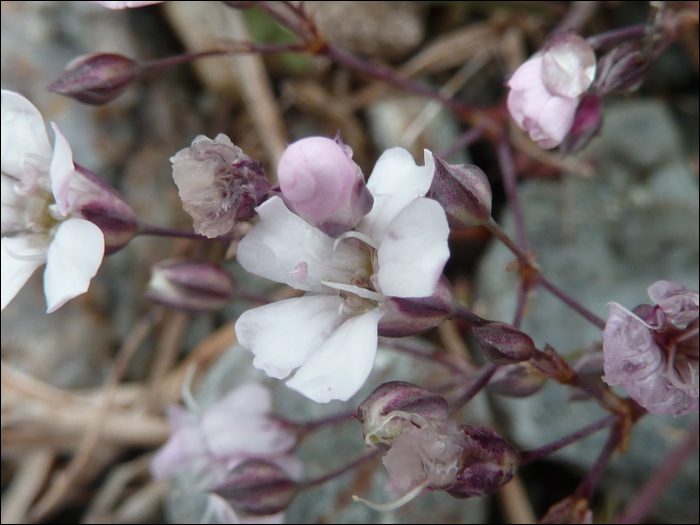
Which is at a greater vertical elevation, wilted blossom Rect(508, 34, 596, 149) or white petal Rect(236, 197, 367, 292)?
wilted blossom Rect(508, 34, 596, 149)

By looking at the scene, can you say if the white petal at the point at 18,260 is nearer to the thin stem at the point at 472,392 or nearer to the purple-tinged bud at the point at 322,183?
the purple-tinged bud at the point at 322,183

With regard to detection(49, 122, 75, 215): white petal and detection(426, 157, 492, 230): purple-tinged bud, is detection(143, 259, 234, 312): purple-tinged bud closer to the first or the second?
detection(49, 122, 75, 215): white petal

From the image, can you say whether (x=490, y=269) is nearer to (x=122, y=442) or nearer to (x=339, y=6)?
(x=339, y=6)

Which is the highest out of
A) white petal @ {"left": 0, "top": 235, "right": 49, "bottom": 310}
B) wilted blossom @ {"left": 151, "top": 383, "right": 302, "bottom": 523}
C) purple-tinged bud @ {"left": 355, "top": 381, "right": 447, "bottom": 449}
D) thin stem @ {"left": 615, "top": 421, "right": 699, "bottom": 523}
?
purple-tinged bud @ {"left": 355, "top": 381, "right": 447, "bottom": 449}

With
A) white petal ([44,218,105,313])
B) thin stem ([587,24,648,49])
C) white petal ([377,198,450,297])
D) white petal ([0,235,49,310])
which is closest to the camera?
white petal ([377,198,450,297])

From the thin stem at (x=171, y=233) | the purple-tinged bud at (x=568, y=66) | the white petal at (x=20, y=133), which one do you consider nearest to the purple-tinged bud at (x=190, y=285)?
the thin stem at (x=171, y=233)

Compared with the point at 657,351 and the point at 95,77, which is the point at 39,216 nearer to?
the point at 95,77

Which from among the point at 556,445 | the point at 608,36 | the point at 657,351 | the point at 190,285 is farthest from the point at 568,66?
the point at 190,285

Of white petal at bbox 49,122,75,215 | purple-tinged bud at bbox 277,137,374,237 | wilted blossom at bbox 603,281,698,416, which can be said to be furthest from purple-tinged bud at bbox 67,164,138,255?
wilted blossom at bbox 603,281,698,416
